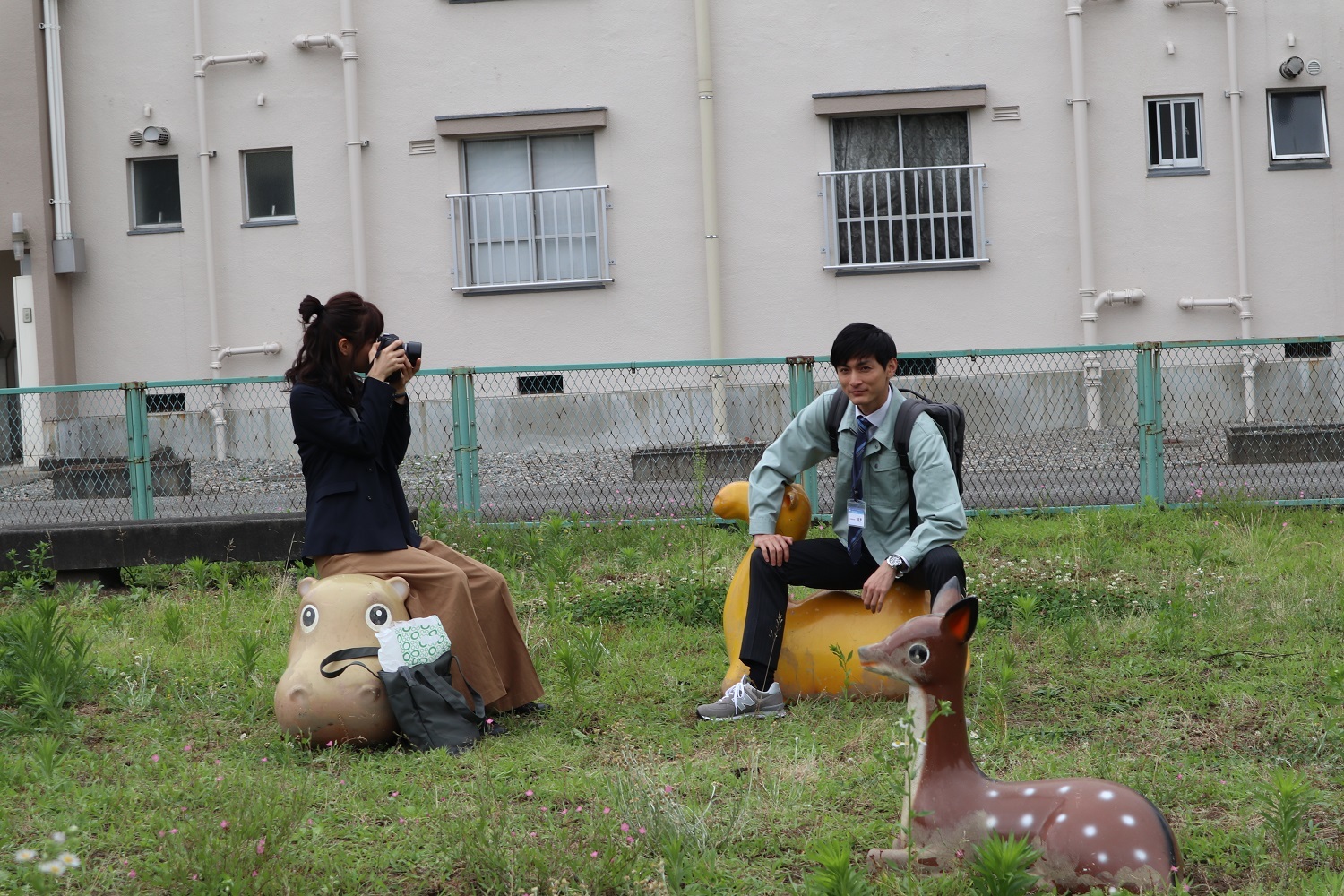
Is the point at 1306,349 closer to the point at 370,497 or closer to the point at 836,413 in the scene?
the point at 836,413

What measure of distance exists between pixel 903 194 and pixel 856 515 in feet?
30.4

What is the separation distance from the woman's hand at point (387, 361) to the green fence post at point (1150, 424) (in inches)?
216

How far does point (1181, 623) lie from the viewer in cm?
564

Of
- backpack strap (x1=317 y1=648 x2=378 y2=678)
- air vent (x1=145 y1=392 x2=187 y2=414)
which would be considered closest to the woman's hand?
backpack strap (x1=317 y1=648 x2=378 y2=678)

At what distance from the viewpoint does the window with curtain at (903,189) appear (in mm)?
13531

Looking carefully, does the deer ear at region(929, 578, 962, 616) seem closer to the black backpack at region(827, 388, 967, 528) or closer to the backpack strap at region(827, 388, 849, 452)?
the black backpack at region(827, 388, 967, 528)

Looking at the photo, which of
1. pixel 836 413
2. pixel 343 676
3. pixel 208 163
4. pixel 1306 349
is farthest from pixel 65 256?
pixel 1306 349

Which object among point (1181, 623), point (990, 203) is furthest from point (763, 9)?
point (1181, 623)

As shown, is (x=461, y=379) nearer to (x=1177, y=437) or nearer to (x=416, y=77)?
(x=1177, y=437)

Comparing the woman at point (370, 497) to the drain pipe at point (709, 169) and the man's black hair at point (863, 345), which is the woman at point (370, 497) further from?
the drain pipe at point (709, 169)

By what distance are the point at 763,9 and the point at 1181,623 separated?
380 inches

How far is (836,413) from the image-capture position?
16.2 feet

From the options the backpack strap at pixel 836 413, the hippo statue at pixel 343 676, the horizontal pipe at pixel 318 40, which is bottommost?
the hippo statue at pixel 343 676

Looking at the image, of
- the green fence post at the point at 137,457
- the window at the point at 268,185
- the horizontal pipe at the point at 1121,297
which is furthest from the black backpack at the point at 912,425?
the window at the point at 268,185
